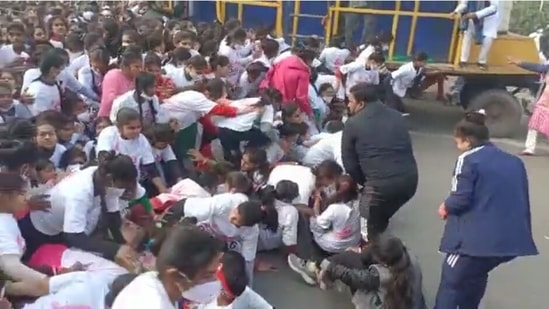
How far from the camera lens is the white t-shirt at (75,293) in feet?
10.7

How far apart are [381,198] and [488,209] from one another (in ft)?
3.62

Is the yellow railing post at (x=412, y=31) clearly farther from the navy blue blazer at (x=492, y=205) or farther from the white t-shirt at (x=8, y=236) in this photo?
the white t-shirt at (x=8, y=236)

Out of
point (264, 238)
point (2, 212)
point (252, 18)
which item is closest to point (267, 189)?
point (264, 238)

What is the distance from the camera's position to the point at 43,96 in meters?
5.61

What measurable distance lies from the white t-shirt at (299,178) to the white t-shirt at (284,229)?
25 cm

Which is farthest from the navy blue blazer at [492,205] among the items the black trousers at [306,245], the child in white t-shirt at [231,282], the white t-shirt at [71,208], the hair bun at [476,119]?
the white t-shirt at [71,208]

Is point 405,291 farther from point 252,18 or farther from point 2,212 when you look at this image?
point 252,18

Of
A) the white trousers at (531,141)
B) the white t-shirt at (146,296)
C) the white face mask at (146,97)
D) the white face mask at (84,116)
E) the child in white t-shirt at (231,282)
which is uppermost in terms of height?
the white t-shirt at (146,296)

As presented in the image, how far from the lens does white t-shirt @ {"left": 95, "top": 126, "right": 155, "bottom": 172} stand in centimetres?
494

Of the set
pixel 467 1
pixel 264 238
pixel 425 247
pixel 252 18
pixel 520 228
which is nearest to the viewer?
pixel 520 228

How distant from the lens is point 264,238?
217 inches

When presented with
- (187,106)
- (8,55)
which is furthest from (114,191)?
(8,55)

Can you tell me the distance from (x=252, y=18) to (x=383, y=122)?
19.5 ft

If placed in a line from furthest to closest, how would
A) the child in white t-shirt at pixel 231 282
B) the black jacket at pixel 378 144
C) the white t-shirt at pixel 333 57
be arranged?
the white t-shirt at pixel 333 57, the black jacket at pixel 378 144, the child in white t-shirt at pixel 231 282
